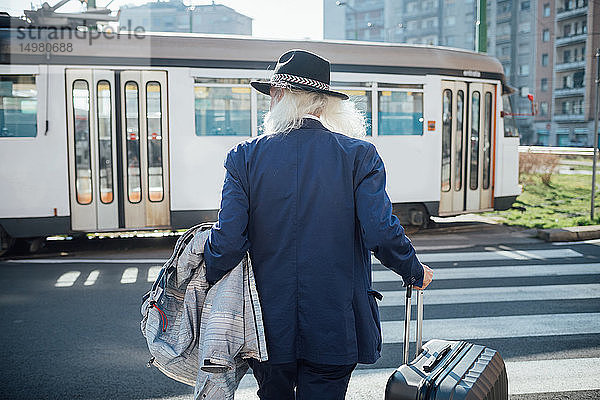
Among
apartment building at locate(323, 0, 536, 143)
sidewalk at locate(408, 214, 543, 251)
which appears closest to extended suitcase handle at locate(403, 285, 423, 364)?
sidewalk at locate(408, 214, 543, 251)

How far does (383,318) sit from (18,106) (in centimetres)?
630

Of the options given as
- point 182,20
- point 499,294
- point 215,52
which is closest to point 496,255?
point 499,294

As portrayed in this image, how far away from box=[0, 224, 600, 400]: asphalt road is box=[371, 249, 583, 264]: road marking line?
0.02 meters

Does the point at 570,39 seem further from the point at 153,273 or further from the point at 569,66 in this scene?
the point at 153,273

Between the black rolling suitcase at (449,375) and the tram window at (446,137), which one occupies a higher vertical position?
the tram window at (446,137)

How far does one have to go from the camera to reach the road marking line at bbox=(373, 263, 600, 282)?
27.2ft

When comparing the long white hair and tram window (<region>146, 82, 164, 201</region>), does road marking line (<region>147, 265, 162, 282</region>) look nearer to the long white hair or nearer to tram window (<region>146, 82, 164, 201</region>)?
tram window (<region>146, 82, 164, 201</region>)

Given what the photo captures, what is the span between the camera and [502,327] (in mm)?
6090

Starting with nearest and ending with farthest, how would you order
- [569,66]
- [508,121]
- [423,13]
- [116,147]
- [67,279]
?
1. [67,279]
2. [116,147]
3. [508,121]
4. [569,66]
5. [423,13]

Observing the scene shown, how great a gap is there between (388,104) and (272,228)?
8735mm

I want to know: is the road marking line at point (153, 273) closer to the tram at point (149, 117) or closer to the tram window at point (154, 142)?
the tram at point (149, 117)

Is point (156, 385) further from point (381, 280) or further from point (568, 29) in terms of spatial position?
point (568, 29)

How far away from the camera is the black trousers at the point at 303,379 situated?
2.63m

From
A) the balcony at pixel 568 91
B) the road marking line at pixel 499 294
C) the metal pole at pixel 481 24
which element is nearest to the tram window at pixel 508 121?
the metal pole at pixel 481 24
